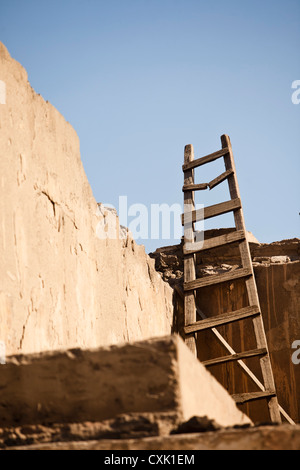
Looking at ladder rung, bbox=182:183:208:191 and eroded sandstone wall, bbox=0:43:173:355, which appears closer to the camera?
eroded sandstone wall, bbox=0:43:173:355

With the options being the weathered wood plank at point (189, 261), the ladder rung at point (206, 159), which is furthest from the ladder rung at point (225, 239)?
the ladder rung at point (206, 159)

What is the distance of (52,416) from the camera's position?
2066 mm

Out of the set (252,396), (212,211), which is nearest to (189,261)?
(212,211)

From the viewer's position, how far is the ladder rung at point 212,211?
6.30m

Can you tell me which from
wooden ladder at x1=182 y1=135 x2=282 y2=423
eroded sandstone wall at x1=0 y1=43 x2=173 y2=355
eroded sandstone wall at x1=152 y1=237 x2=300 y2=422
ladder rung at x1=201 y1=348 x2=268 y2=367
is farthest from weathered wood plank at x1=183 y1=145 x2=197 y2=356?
eroded sandstone wall at x1=0 y1=43 x2=173 y2=355

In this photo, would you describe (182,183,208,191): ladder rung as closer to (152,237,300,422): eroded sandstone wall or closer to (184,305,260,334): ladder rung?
(152,237,300,422): eroded sandstone wall

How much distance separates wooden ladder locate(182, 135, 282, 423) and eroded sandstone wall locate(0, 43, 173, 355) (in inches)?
49.3

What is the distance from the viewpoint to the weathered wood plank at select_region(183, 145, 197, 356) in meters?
6.03

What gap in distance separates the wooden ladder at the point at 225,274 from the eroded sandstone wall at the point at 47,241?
1253 mm

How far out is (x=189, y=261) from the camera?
20.8 feet

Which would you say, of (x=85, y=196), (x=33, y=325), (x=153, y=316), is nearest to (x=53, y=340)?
(x=33, y=325)

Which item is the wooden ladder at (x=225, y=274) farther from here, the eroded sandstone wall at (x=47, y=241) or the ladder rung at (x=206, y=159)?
the eroded sandstone wall at (x=47, y=241)

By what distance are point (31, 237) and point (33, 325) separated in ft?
1.56

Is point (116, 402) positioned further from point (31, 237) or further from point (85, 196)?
point (85, 196)
